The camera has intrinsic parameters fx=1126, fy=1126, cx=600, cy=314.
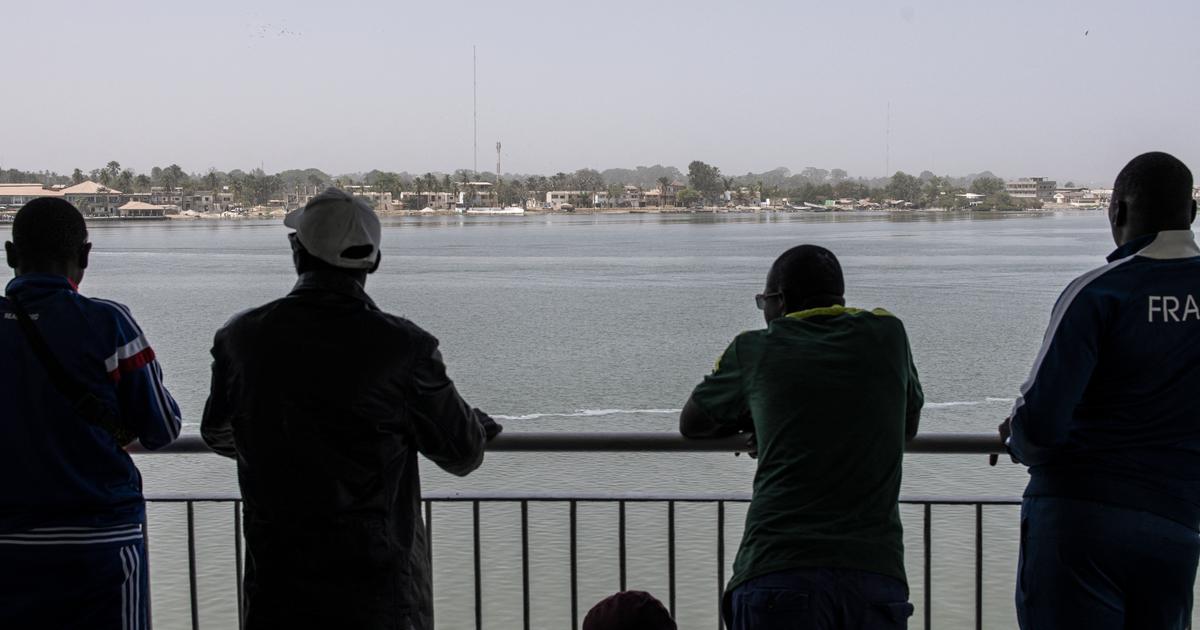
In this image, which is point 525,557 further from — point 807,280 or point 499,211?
point 499,211

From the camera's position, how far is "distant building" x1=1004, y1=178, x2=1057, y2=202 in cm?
16436

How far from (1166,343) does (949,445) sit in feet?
2.47

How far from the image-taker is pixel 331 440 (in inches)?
91.8

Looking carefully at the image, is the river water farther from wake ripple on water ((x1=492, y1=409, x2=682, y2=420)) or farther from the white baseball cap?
the white baseball cap

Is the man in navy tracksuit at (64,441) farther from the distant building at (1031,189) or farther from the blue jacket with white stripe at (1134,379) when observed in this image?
the distant building at (1031,189)

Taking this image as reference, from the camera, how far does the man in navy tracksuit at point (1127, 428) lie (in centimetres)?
252

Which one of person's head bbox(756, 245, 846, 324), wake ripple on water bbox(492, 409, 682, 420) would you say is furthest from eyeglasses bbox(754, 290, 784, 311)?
wake ripple on water bbox(492, 409, 682, 420)

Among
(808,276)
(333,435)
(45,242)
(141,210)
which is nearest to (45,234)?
(45,242)

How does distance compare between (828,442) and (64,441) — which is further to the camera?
(64,441)

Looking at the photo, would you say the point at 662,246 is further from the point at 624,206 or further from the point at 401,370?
the point at 401,370

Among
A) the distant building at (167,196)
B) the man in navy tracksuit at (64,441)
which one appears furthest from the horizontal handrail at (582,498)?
the distant building at (167,196)

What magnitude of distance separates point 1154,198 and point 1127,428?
1.78 ft

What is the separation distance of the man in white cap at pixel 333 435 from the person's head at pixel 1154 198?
1.61 m

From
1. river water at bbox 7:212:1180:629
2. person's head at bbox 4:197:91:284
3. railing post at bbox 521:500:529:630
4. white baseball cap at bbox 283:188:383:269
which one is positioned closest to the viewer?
white baseball cap at bbox 283:188:383:269
